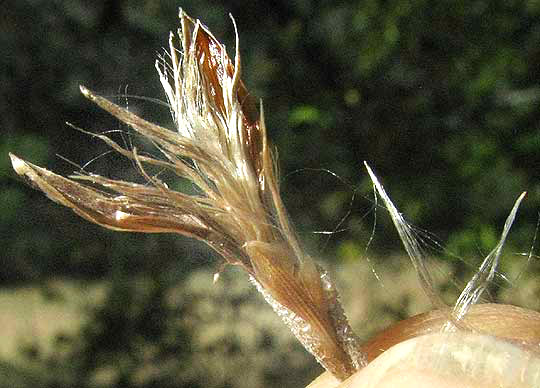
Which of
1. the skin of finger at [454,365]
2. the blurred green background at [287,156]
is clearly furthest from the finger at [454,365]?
the blurred green background at [287,156]

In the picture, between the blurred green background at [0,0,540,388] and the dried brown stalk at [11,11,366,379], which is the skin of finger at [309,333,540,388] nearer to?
the dried brown stalk at [11,11,366,379]

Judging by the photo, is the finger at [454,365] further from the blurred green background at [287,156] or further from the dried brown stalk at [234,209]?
the blurred green background at [287,156]

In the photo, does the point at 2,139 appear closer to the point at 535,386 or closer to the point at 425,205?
the point at 425,205

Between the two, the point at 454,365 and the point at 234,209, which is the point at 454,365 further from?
the point at 234,209

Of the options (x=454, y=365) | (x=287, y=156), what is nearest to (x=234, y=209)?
(x=454, y=365)

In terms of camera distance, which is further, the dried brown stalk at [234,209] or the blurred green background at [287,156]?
the blurred green background at [287,156]

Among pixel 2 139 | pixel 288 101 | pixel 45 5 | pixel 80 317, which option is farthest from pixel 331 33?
pixel 80 317
